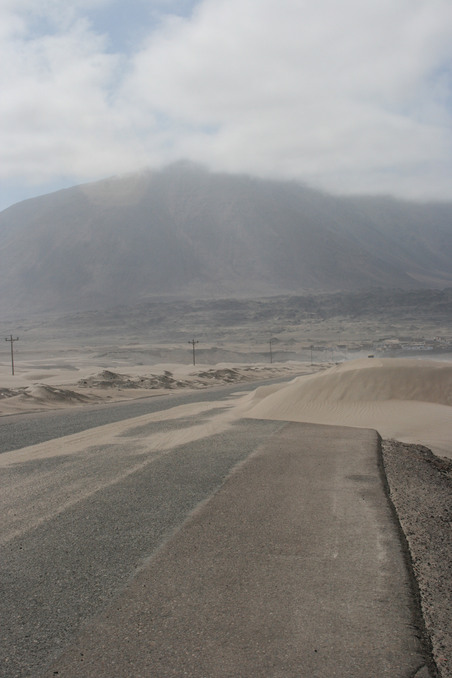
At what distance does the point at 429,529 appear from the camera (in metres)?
7.12

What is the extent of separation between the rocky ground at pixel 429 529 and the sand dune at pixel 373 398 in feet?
18.1

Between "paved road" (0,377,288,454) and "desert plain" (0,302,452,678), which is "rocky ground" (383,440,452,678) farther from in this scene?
"paved road" (0,377,288,454)

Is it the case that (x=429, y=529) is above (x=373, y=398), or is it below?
above

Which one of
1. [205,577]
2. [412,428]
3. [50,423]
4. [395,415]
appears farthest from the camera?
[50,423]

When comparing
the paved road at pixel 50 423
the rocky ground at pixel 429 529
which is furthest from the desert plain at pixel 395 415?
the paved road at pixel 50 423

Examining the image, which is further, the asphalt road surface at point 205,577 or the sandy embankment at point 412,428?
the sandy embankment at point 412,428

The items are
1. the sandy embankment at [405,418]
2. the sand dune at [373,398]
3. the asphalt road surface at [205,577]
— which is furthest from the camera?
the sand dune at [373,398]

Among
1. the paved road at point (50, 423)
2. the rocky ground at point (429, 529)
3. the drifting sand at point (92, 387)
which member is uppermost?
the rocky ground at point (429, 529)

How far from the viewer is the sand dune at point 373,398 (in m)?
18.5

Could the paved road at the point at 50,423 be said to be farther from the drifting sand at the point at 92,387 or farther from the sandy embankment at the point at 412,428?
the sandy embankment at the point at 412,428

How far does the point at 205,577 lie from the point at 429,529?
9.76ft

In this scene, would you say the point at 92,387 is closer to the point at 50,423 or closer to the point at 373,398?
the point at 50,423

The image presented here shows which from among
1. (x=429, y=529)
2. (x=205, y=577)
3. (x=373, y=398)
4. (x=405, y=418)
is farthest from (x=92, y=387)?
(x=205, y=577)

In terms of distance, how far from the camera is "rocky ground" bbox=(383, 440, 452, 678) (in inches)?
187
